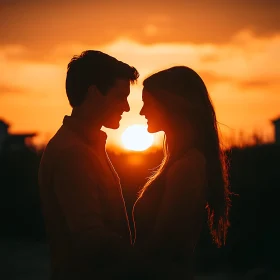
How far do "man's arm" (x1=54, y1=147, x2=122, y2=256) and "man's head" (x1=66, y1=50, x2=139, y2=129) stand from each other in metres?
0.50

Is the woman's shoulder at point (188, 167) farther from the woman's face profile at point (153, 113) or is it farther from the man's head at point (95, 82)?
the man's head at point (95, 82)

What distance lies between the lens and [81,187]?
14.8ft

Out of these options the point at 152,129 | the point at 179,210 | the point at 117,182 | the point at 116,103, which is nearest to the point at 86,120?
the point at 116,103

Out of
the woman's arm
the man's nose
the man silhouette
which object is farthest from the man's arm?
the man's nose

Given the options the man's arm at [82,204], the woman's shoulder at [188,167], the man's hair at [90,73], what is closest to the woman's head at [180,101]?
the woman's shoulder at [188,167]

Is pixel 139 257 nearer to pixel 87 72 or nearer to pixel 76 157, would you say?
pixel 76 157

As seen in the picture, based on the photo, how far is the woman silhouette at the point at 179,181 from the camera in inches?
185

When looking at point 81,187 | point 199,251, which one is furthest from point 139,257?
point 199,251

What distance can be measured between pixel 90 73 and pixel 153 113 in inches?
25.9

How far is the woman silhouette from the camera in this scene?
470cm

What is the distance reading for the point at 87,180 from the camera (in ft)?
14.8

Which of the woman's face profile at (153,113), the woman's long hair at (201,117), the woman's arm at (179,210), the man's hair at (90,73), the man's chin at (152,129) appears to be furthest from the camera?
the man's chin at (152,129)

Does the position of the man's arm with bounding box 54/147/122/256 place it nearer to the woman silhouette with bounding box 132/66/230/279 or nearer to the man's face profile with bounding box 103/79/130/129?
the woman silhouette with bounding box 132/66/230/279

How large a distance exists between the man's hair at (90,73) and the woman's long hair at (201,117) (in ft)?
1.21
